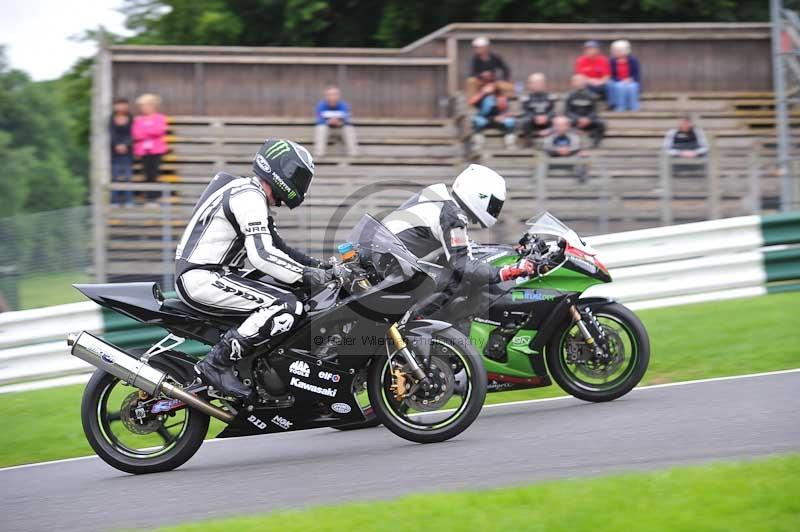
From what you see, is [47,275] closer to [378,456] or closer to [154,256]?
[154,256]

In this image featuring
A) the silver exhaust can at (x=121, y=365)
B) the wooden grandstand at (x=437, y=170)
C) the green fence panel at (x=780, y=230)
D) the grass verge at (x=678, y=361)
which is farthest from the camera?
the wooden grandstand at (x=437, y=170)

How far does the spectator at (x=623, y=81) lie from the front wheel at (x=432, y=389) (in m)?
9.03

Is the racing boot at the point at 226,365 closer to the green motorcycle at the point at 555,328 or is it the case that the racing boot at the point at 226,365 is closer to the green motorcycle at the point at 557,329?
the green motorcycle at the point at 555,328

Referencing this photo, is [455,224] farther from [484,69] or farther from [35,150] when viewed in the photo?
[35,150]

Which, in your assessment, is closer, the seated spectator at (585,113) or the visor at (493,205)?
the visor at (493,205)

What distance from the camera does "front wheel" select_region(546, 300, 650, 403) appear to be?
760 cm

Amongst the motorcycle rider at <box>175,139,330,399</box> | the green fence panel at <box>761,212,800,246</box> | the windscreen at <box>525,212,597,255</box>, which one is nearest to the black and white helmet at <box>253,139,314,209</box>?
the motorcycle rider at <box>175,139,330,399</box>

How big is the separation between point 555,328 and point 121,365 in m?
2.90

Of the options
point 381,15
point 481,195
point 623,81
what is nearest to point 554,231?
point 481,195

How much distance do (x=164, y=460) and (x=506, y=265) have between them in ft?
8.63

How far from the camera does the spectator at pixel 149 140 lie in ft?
45.2

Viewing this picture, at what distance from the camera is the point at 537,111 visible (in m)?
14.1

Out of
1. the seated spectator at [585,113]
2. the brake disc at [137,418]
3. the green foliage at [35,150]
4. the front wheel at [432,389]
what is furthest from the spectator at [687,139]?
the green foliage at [35,150]

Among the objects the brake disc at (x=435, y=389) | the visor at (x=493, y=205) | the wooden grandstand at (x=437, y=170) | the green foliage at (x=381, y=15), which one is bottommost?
the brake disc at (x=435, y=389)
